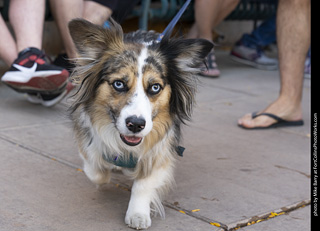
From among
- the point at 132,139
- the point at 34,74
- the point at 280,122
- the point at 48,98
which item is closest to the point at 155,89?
the point at 132,139

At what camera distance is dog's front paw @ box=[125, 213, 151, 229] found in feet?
9.82

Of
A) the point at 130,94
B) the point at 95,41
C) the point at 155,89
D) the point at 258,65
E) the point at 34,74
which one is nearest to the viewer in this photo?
the point at 130,94

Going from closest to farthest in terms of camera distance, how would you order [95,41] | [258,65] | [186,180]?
[95,41], [186,180], [258,65]

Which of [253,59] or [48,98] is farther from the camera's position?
[253,59]

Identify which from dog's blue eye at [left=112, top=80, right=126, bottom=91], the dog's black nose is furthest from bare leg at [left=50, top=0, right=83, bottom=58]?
the dog's black nose

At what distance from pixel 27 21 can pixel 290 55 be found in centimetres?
247

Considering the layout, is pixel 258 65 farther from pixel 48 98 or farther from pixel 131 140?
pixel 131 140

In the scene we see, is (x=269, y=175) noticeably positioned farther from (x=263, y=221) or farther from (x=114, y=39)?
(x=114, y=39)

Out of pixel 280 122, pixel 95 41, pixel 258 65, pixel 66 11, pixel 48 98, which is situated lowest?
pixel 258 65

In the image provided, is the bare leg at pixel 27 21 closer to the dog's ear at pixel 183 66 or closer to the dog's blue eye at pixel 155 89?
the dog's ear at pixel 183 66

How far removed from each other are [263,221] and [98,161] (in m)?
1.06

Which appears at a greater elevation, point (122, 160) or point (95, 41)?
point (95, 41)

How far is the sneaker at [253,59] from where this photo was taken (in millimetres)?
8414

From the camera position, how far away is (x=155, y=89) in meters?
3.11
